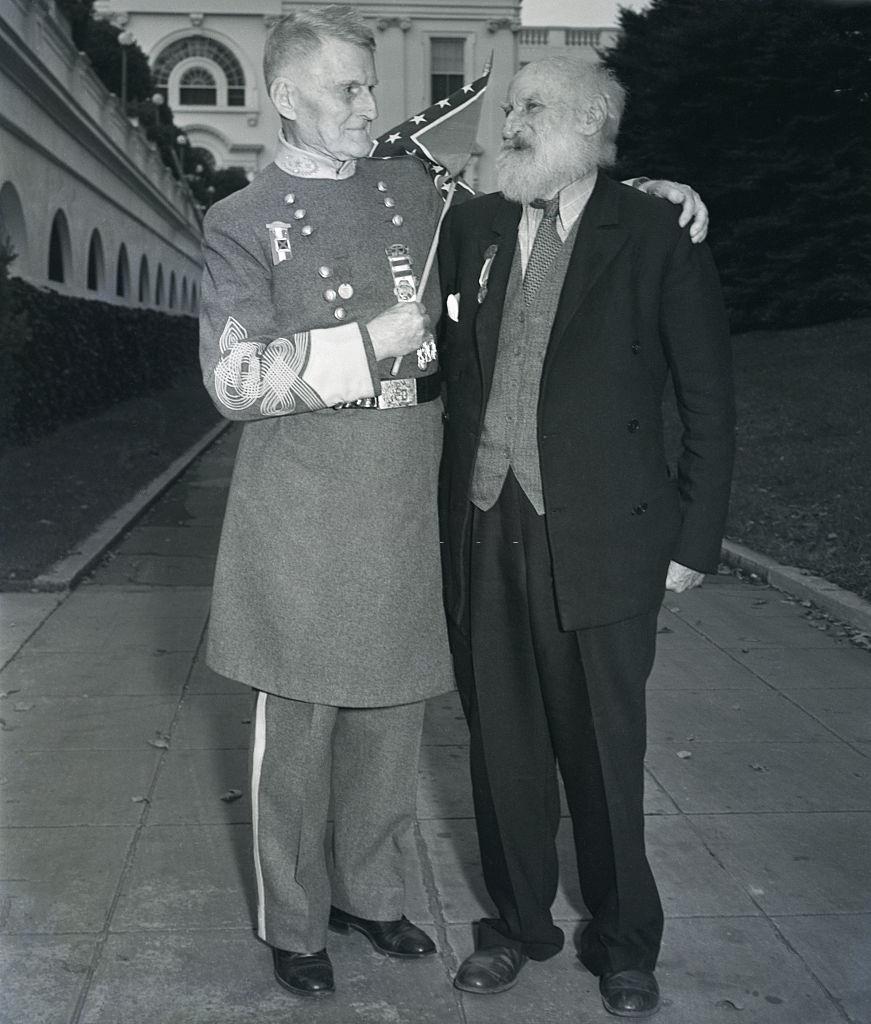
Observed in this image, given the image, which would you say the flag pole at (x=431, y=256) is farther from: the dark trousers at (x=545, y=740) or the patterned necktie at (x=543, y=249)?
the dark trousers at (x=545, y=740)

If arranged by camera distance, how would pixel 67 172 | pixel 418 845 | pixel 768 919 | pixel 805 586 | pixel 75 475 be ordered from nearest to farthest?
pixel 768 919
pixel 418 845
pixel 805 586
pixel 75 475
pixel 67 172

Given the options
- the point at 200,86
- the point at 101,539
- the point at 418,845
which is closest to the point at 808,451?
the point at 101,539

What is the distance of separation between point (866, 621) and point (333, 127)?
5.46 m

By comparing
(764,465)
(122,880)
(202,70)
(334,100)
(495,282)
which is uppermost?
(202,70)

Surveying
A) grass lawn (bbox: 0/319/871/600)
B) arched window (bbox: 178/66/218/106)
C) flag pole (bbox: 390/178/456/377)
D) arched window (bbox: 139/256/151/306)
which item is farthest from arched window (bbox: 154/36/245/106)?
flag pole (bbox: 390/178/456/377)

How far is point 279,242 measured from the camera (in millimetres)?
3209

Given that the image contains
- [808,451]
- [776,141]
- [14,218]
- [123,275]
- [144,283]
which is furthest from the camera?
[144,283]

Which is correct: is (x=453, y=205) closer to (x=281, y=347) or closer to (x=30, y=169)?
(x=281, y=347)

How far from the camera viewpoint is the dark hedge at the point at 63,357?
595 inches

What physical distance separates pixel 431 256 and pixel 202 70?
65648mm

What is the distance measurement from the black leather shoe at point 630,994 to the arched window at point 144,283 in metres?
32.2

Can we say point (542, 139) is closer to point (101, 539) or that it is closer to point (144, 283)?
point (101, 539)

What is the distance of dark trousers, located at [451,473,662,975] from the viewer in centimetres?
333

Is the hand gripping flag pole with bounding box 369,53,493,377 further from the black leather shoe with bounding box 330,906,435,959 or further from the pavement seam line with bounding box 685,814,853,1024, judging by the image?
the pavement seam line with bounding box 685,814,853,1024
